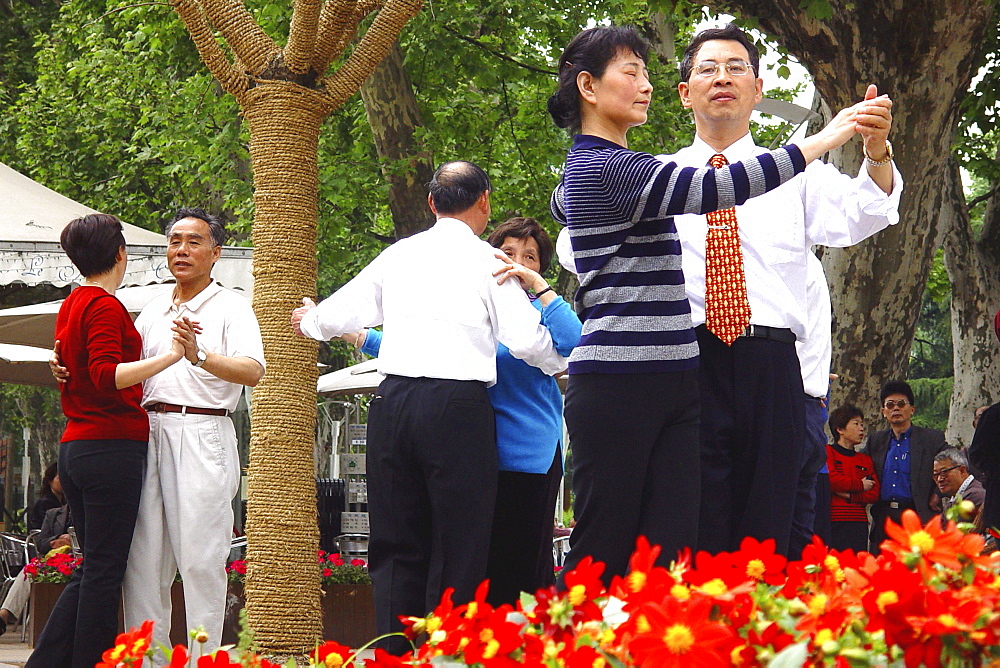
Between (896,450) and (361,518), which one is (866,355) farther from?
(361,518)

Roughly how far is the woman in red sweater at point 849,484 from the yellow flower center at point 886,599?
26.9 feet

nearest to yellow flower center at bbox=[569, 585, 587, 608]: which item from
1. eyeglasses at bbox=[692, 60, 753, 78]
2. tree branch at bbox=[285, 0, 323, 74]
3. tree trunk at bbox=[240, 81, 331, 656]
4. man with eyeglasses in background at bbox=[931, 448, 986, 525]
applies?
eyeglasses at bbox=[692, 60, 753, 78]

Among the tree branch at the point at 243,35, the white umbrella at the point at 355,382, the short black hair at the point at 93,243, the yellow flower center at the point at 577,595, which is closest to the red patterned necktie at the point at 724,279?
the yellow flower center at the point at 577,595

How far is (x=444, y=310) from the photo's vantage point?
4.59m

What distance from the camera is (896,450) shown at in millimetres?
10273

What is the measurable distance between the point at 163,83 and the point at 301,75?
11562 millimetres

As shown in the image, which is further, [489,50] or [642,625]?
[489,50]

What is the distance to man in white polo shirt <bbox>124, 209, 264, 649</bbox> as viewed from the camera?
522cm

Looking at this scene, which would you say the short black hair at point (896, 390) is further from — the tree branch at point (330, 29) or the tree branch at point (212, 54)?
the tree branch at point (212, 54)

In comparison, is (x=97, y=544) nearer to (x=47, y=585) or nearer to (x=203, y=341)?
(x=203, y=341)

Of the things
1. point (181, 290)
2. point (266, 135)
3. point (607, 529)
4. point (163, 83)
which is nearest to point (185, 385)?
point (181, 290)

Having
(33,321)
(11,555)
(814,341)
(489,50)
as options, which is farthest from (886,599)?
(489,50)

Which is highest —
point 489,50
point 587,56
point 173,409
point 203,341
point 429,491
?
point 489,50

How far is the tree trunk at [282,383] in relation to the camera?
7.91 metres
